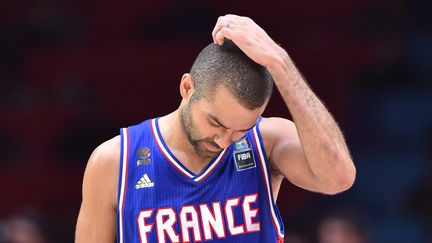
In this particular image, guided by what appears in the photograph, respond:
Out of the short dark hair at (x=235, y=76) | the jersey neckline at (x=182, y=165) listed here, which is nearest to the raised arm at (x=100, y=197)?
the jersey neckline at (x=182, y=165)

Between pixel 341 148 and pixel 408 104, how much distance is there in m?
8.85

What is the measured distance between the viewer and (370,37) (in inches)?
516

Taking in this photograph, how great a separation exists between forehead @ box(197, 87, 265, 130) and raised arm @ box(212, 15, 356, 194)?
0.57ft

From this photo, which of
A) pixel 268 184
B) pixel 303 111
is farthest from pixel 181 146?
pixel 303 111

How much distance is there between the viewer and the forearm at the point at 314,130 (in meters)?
3.92

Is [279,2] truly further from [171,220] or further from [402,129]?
[171,220]

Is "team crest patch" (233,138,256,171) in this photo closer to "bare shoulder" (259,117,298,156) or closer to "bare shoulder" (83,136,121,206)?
"bare shoulder" (259,117,298,156)

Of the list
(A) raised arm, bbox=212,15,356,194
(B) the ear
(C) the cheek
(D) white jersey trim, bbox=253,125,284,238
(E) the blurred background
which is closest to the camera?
(A) raised arm, bbox=212,15,356,194

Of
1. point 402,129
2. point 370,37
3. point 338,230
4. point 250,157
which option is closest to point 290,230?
point 338,230

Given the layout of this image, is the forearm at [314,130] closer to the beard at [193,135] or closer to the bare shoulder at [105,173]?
the beard at [193,135]

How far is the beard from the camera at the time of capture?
4.12 m

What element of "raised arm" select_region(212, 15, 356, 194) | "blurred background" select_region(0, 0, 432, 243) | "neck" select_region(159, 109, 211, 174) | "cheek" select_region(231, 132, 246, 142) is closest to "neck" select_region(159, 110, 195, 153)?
"neck" select_region(159, 109, 211, 174)

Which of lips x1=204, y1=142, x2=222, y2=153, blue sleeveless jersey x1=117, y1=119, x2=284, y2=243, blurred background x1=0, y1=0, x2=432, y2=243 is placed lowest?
blue sleeveless jersey x1=117, y1=119, x2=284, y2=243

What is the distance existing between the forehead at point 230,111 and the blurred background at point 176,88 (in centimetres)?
643
